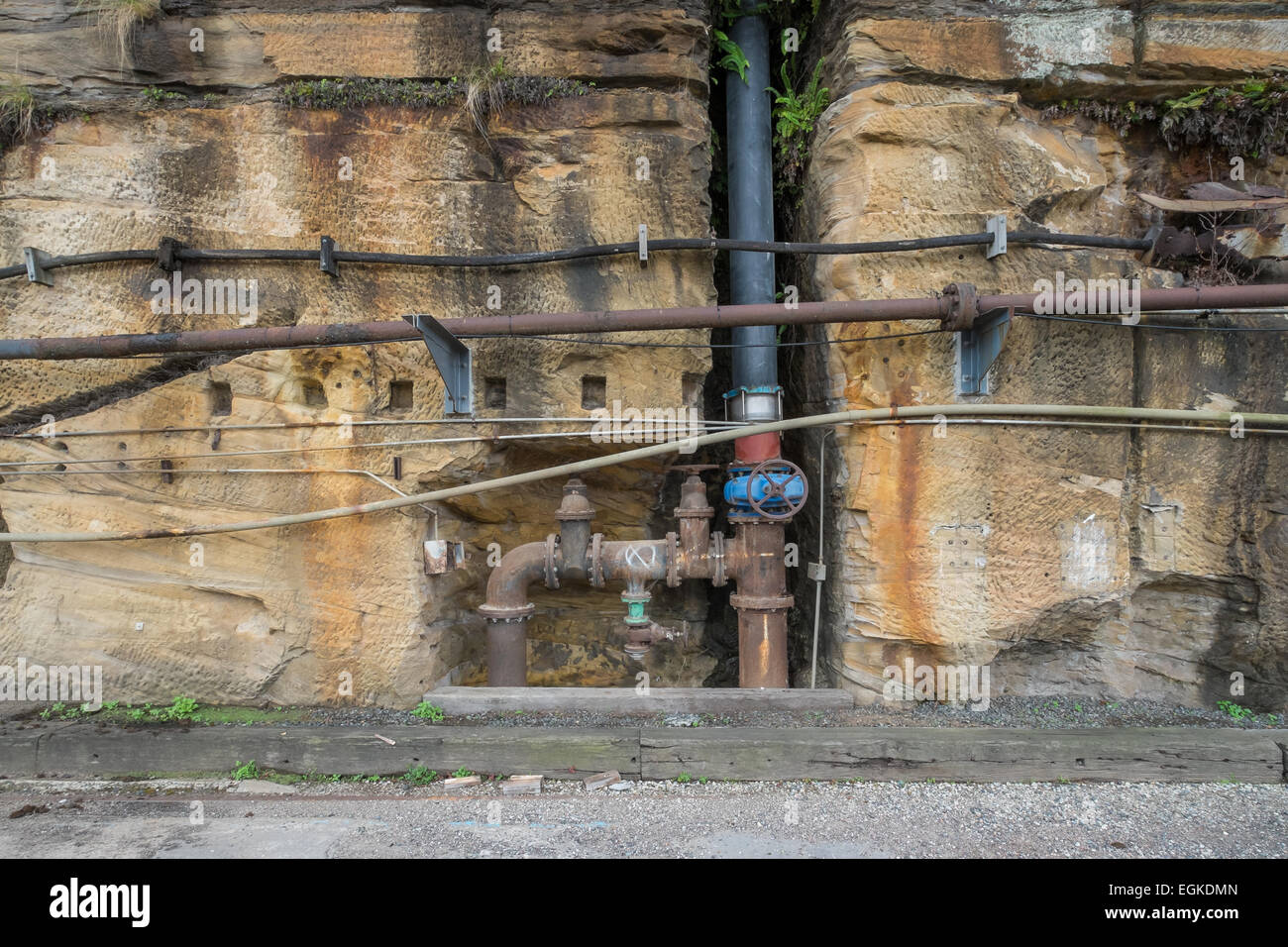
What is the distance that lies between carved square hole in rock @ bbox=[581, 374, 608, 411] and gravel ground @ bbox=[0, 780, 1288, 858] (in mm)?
2379

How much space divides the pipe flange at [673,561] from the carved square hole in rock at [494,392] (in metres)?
1.44

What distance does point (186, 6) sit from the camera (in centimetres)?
460

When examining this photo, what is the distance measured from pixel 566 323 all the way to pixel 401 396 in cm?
133

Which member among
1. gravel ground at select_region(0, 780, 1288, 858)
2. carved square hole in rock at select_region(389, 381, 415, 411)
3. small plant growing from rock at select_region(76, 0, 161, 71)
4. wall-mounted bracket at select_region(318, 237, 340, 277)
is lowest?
gravel ground at select_region(0, 780, 1288, 858)

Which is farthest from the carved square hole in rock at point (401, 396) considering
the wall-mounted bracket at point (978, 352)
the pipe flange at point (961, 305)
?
the wall-mounted bracket at point (978, 352)

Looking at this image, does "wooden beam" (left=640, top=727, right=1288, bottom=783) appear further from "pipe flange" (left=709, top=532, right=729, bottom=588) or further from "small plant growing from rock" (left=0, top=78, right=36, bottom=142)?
"small plant growing from rock" (left=0, top=78, right=36, bottom=142)

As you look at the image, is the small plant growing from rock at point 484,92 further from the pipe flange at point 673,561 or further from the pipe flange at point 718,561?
the pipe flange at point 718,561

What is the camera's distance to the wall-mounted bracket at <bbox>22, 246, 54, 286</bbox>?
432 centimetres

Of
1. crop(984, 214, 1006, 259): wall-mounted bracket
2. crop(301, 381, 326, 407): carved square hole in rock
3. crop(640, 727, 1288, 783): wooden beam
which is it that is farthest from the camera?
crop(301, 381, 326, 407): carved square hole in rock

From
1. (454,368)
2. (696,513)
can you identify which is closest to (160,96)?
(454,368)

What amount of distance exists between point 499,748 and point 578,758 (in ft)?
1.49

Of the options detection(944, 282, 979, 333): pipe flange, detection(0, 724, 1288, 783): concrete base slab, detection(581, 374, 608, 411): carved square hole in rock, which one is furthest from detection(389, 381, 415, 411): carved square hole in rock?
detection(944, 282, 979, 333): pipe flange

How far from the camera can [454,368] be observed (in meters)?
4.39

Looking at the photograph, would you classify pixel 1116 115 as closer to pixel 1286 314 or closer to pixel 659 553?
pixel 1286 314
